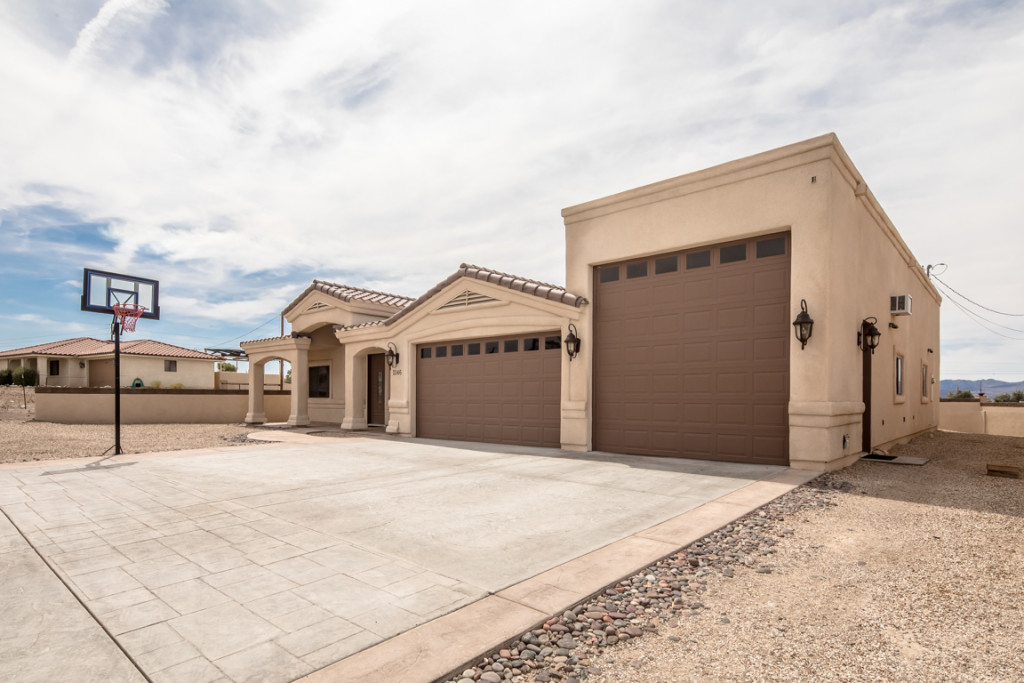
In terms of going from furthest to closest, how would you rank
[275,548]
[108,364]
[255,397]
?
[108,364], [255,397], [275,548]

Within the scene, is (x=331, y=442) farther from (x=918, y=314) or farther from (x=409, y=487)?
(x=918, y=314)

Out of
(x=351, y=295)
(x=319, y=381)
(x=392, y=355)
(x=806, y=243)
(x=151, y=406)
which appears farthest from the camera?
(x=319, y=381)

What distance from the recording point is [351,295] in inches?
772

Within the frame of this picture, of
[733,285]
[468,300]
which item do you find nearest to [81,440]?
[468,300]

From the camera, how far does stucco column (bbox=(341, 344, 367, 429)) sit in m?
18.2

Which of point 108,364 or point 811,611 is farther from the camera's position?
point 108,364

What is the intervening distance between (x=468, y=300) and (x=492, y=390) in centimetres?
247

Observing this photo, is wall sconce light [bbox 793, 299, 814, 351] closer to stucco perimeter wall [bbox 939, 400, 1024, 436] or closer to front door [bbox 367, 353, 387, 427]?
front door [bbox 367, 353, 387, 427]

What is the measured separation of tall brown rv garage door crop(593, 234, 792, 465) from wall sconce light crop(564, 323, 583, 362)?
16.3 inches

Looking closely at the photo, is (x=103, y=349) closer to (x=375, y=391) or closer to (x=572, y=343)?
(x=375, y=391)

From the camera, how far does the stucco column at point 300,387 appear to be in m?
20.9

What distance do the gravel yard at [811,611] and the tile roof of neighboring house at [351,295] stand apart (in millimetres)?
16359

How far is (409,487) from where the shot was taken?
752cm

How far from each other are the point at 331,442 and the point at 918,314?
17.9 metres
